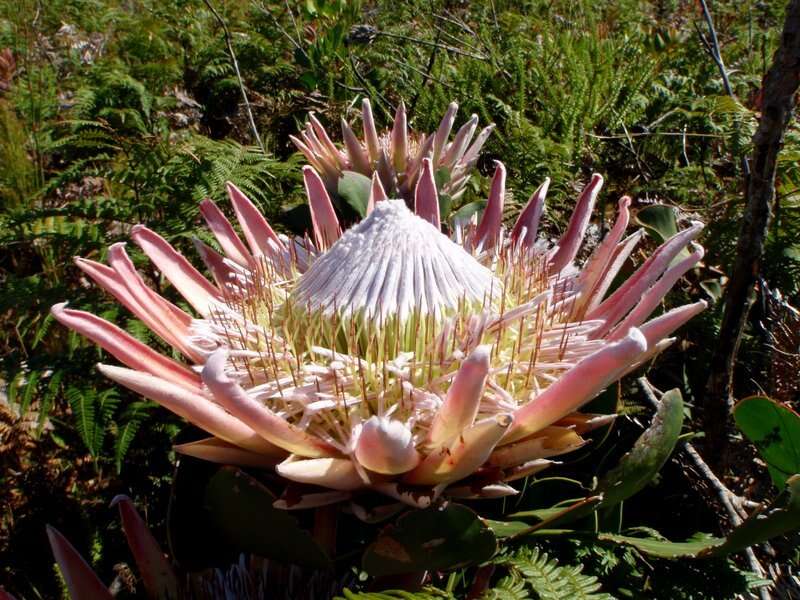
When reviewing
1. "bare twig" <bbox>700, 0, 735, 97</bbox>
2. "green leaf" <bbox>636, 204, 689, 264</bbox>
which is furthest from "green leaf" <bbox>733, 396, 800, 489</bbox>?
"bare twig" <bbox>700, 0, 735, 97</bbox>

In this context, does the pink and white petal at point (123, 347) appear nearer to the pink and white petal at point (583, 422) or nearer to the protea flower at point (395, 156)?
the pink and white petal at point (583, 422)

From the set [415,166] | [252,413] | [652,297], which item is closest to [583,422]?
[652,297]

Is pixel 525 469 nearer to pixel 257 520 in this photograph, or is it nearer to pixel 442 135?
pixel 257 520

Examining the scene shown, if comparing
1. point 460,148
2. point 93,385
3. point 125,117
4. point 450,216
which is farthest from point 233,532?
point 125,117

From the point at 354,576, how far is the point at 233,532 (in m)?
0.30

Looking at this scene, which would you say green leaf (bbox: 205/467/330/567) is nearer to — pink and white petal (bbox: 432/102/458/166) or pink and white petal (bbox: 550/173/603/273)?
pink and white petal (bbox: 550/173/603/273)

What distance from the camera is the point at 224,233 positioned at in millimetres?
1418

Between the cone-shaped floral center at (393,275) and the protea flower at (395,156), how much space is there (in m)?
0.62

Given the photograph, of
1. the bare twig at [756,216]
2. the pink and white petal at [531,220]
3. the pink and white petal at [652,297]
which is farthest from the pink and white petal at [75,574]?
the bare twig at [756,216]

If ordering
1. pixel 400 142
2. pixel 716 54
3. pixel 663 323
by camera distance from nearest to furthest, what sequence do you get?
pixel 663 323
pixel 400 142
pixel 716 54

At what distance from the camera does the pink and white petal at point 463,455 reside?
773mm

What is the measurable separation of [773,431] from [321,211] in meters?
1.07

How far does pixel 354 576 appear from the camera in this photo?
110cm

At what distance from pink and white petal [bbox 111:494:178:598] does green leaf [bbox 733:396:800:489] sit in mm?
1019
